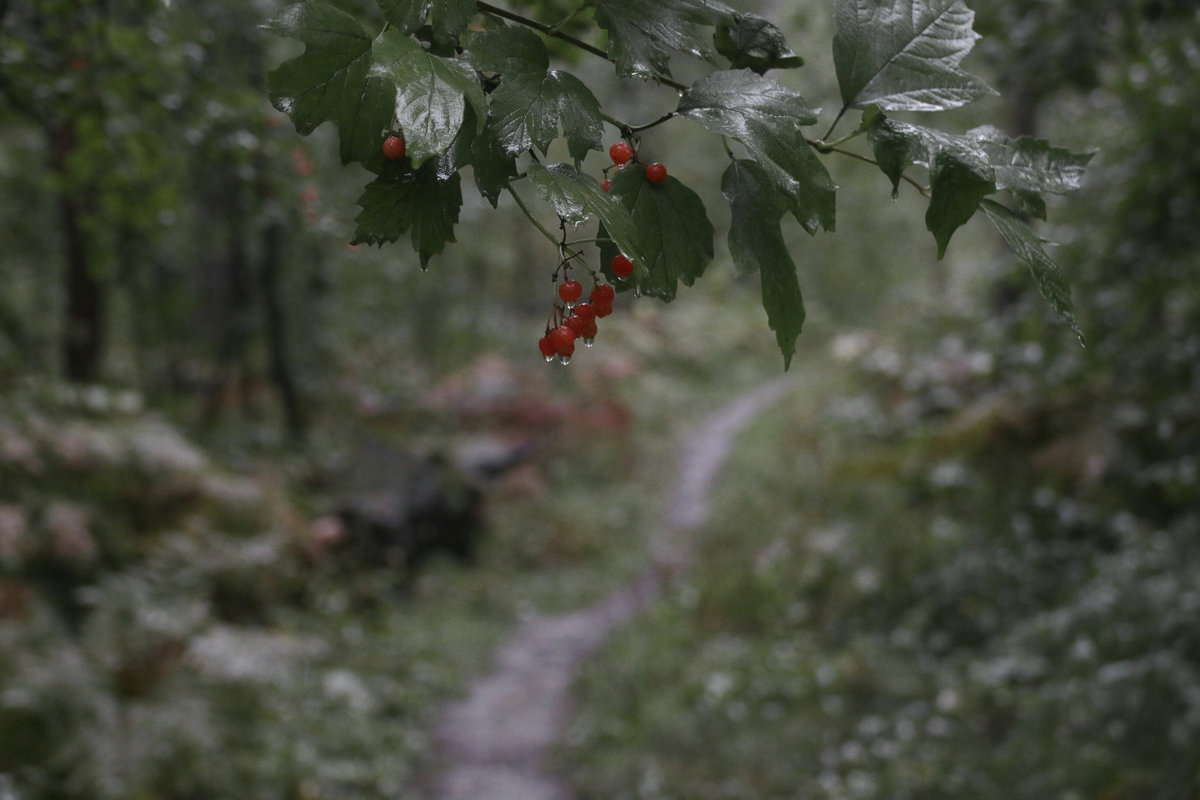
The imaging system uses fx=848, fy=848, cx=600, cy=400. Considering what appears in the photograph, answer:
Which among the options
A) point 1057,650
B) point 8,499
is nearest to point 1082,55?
point 1057,650

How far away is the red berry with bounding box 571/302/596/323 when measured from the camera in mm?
Result: 975

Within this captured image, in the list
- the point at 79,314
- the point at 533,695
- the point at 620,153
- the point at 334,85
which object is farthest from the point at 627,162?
the point at 79,314

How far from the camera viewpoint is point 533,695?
6.79 metres

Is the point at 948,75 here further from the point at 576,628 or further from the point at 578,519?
the point at 578,519

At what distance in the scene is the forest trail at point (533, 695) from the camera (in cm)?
556

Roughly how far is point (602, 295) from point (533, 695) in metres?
6.33

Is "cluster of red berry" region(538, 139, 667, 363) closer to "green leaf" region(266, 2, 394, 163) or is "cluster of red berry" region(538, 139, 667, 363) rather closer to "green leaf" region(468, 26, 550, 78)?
"green leaf" region(468, 26, 550, 78)

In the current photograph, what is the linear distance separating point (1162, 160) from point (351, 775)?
5.15 meters

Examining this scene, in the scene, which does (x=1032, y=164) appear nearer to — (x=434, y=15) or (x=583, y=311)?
(x=583, y=311)

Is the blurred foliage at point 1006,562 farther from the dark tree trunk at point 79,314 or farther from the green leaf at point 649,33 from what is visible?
the dark tree trunk at point 79,314

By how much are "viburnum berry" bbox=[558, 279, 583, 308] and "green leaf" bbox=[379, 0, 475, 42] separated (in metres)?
0.31

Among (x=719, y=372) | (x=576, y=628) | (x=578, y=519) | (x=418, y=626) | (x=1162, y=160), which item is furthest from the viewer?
(x=719, y=372)

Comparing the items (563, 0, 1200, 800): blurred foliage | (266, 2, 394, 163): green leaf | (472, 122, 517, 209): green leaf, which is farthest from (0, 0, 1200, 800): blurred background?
(472, 122, 517, 209): green leaf

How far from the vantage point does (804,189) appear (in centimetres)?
86
